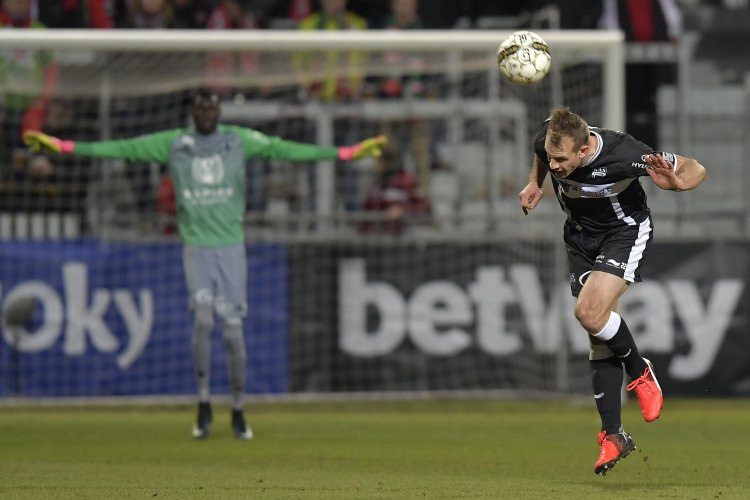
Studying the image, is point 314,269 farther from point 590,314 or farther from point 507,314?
point 590,314

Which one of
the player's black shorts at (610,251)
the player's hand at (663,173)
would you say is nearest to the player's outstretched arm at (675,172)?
the player's hand at (663,173)

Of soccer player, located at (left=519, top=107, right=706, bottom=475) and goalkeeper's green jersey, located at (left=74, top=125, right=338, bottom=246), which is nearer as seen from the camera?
soccer player, located at (left=519, top=107, right=706, bottom=475)

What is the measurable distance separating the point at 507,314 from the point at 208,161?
4265 millimetres

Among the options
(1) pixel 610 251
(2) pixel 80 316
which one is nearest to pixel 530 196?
(1) pixel 610 251

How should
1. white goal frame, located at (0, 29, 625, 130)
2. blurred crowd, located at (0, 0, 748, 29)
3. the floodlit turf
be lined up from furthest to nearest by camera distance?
1. blurred crowd, located at (0, 0, 748, 29)
2. white goal frame, located at (0, 29, 625, 130)
3. the floodlit turf

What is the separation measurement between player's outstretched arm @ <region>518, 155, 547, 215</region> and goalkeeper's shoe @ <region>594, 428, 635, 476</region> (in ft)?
4.12

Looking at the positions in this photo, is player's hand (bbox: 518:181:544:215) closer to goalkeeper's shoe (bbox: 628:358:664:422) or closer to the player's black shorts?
the player's black shorts

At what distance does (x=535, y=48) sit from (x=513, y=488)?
9.23ft

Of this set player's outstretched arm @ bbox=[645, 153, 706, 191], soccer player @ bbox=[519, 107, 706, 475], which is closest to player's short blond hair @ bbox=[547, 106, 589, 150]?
soccer player @ bbox=[519, 107, 706, 475]

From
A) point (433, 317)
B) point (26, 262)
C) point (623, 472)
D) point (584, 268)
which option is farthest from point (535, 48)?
point (26, 262)

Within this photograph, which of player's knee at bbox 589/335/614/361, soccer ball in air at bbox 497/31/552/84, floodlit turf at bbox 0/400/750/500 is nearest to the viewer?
floodlit turf at bbox 0/400/750/500

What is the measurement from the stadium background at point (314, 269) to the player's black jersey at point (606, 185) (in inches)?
227

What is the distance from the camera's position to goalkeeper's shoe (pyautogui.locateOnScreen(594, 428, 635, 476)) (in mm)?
7449

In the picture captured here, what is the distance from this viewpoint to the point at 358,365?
13.8 metres
